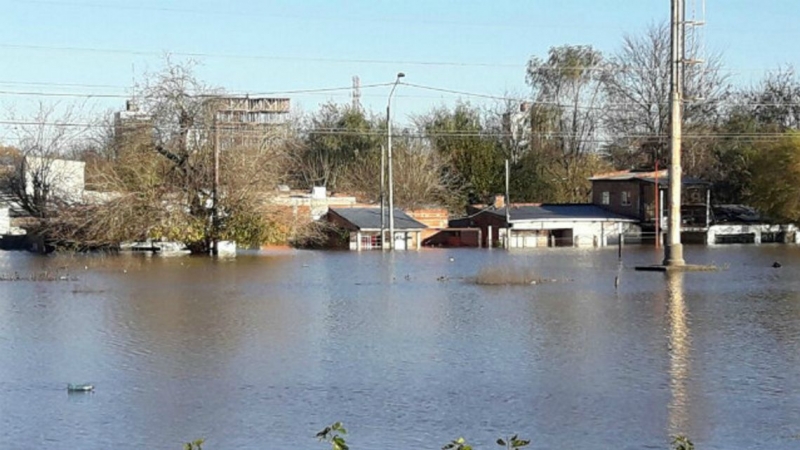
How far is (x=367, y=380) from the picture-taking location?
53.7 feet

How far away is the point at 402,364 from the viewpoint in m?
17.8

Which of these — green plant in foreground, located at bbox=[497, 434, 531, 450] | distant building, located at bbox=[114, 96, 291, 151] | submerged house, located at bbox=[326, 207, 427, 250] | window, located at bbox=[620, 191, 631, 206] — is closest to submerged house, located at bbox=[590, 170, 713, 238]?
window, located at bbox=[620, 191, 631, 206]

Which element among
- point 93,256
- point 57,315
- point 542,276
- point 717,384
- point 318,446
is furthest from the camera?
point 93,256

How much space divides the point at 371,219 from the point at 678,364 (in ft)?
160

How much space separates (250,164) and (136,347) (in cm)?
3162

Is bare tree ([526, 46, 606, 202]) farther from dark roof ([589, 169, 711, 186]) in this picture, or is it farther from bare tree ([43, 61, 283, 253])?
bare tree ([43, 61, 283, 253])

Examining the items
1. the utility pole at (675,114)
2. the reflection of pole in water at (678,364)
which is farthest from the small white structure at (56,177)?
the reflection of pole in water at (678,364)

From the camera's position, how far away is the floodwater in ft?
Answer: 43.0

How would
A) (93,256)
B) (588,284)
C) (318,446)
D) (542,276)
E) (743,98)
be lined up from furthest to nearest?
1. (743,98)
2. (93,256)
3. (542,276)
4. (588,284)
5. (318,446)

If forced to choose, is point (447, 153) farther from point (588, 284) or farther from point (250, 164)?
point (588, 284)

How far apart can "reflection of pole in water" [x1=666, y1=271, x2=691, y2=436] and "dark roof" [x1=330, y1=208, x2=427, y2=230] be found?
3555 centimetres

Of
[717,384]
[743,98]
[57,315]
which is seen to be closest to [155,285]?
[57,315]

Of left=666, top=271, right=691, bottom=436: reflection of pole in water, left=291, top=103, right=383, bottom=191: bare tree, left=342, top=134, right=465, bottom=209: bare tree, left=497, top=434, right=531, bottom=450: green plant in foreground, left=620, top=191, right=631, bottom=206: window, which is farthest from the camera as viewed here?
left=291, top=103, right=383, bottom=191: bare tree

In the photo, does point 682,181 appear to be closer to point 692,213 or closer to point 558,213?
point 692,213
